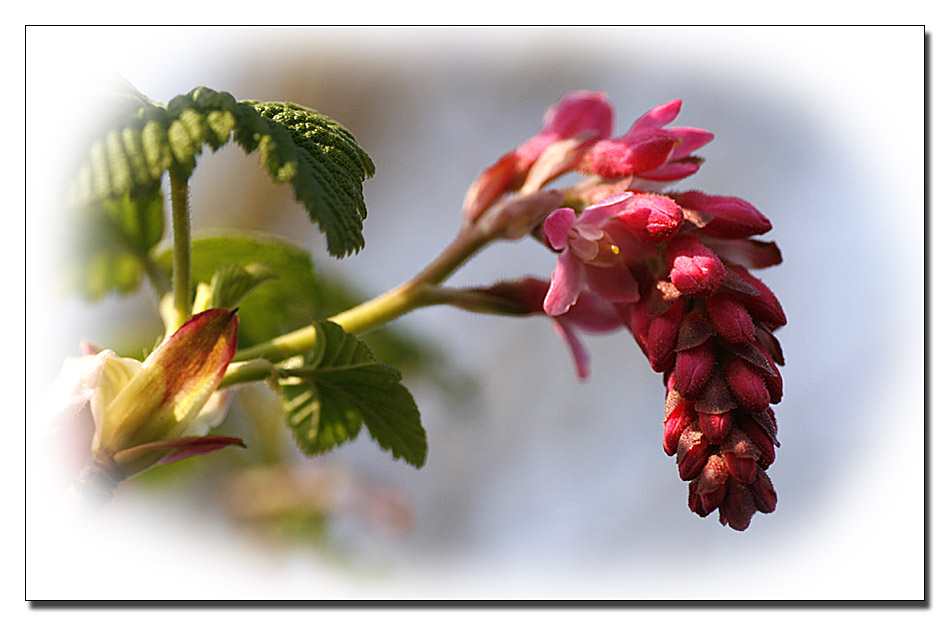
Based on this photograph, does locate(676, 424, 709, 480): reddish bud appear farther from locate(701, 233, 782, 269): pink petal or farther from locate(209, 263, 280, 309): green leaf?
locate(209, 263, 280, 309): green leaf

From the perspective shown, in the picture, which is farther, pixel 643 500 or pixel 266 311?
pixel 643 500

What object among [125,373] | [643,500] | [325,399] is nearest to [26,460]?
[125,373]

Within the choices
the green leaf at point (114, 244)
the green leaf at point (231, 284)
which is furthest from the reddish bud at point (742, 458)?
the green leaf at point (114, 244)

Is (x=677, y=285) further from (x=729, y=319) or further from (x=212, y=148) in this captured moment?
(x=212, y=148)

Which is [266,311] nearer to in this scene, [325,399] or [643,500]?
[325,399]

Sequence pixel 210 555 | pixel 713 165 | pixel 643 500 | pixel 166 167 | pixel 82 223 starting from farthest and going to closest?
pixel 713 165 < pixel 643 500 < pixel 210 555 < pixel 82 223 < pixel 166 167
